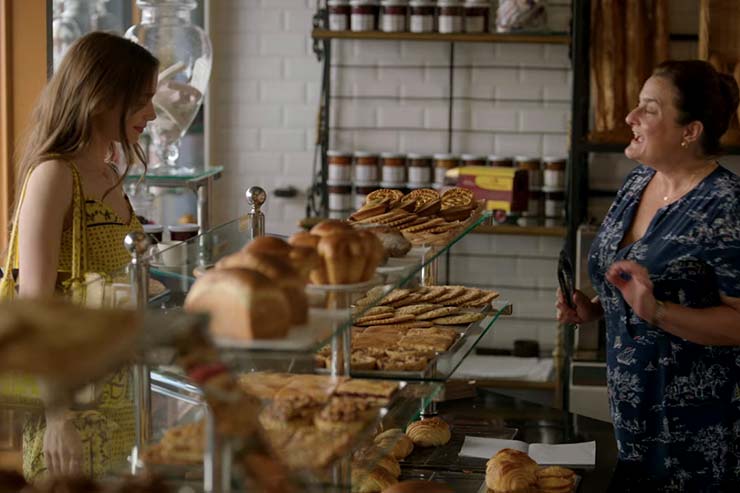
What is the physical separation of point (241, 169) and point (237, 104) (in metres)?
0.29

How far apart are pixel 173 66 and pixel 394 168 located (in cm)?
132

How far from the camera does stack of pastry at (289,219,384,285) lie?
166cm

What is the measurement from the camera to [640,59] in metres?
4.39

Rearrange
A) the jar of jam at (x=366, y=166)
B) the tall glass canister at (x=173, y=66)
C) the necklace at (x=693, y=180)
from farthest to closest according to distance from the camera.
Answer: the jar of jam at (x=366, y=166), the tall glass canister at (x=173, y=66), the necklace at (x=693, y=180)

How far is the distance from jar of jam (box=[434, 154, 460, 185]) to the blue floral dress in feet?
6.42

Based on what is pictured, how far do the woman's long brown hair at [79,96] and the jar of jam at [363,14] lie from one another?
231cm

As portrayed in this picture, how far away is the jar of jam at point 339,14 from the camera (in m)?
4.66

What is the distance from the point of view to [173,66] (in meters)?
3.72

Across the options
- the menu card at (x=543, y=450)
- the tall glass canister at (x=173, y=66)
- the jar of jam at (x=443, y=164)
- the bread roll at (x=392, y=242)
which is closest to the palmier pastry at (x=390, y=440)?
the menu card at (x=543, y=450)

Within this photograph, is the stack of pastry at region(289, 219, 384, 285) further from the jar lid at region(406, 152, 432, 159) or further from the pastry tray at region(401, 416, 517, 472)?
the jar lid at region(406, 152, 432, 159)

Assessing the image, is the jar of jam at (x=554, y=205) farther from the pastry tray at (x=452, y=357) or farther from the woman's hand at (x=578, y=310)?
the pastry tray at (x=452, y=357)

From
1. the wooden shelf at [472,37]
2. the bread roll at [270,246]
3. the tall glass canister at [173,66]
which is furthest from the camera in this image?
the wooden shelf at [472,37]

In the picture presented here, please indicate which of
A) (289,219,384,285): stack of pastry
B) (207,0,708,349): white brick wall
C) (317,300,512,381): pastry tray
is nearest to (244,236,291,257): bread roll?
(289,219,384,285): stack of pastry

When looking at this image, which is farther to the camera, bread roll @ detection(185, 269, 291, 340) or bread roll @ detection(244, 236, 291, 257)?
bread roll @ detection(244, 236, 291, 257)
